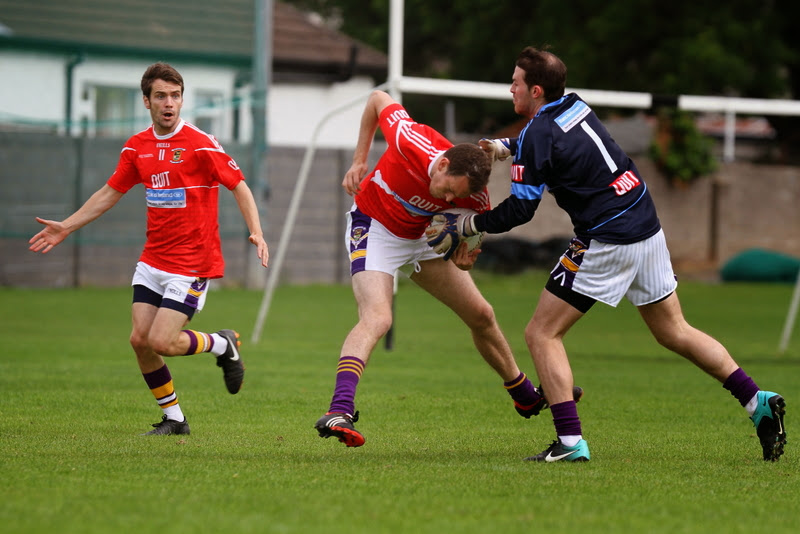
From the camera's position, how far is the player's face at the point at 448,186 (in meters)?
6.29

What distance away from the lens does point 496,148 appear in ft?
21.6

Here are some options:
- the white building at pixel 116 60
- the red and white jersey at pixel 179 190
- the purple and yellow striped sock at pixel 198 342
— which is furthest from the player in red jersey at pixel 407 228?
the white building at pixel 116 60

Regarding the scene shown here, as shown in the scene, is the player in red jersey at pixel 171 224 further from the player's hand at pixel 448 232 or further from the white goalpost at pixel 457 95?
the white goalpost at pixel 457 95

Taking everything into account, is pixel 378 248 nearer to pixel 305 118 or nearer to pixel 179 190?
pixel 179 190

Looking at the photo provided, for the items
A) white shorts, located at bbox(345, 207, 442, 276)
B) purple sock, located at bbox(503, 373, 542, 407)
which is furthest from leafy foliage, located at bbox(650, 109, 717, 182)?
white shorts, located at bbox(345, 207, 442, 276)

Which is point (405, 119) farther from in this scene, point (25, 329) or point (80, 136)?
point (80, 136)

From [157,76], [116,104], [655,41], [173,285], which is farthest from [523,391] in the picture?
[655,41]

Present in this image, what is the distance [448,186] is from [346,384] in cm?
118

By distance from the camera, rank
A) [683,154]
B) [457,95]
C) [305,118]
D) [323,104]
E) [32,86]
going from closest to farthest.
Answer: [457,95] → [32,86] → [683,154] → [305,118] → [323,104]

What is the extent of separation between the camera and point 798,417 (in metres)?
8.37

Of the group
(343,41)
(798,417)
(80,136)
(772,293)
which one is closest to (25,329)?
(80,136)

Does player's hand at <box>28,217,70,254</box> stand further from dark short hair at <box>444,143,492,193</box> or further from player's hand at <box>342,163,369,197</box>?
dark short hair at <box>444,143,492,193</box>

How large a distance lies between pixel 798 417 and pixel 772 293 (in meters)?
15.8

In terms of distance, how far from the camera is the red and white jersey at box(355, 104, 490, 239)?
6684mm
